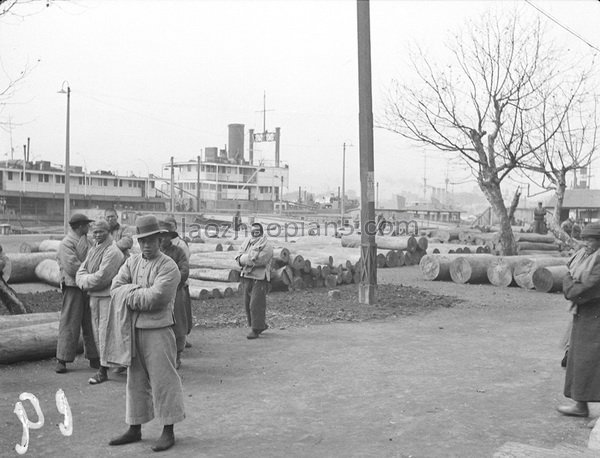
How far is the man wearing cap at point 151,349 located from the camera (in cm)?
519

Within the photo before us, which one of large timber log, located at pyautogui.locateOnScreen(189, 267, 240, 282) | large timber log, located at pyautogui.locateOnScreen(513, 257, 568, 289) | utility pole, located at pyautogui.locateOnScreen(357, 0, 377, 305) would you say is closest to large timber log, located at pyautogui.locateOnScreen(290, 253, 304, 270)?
large timber log, located at pyautogui.locateOnScreen(189, 267, 240, 282)

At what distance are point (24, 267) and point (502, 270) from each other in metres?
11.9

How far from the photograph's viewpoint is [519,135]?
869 inches

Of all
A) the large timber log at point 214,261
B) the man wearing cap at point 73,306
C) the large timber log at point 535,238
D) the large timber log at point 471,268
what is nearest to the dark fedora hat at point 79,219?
the man wearing cap at point 73,306

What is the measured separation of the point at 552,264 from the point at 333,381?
A: 35.9ft

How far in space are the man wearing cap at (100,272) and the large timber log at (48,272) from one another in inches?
314

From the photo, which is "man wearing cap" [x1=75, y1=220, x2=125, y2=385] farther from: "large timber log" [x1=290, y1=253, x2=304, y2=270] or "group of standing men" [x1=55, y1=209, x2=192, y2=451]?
"large timber log" [x1=290, y1=253, x2=304, y2=270]

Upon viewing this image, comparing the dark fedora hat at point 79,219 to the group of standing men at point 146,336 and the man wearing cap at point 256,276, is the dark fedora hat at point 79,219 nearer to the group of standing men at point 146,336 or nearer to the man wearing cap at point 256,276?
the man wearing cap at point 256,276

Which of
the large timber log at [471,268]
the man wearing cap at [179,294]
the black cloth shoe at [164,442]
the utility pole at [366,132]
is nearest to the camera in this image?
the black cloth shoe at [164,442]

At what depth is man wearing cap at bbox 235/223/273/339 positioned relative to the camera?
32.8 feet

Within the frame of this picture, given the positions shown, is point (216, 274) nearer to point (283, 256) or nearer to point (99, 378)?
point (283, 256)

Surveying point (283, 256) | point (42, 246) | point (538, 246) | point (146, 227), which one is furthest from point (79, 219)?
point (538, 246)

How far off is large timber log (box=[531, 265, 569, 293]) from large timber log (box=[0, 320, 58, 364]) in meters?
11.7

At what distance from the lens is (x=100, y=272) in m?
7.45
